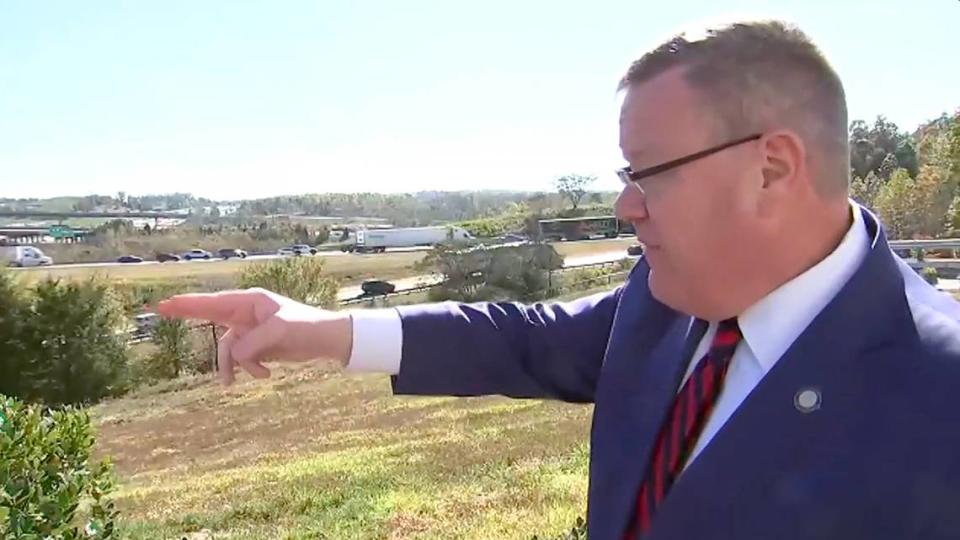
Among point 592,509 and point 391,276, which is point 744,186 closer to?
point 592,509

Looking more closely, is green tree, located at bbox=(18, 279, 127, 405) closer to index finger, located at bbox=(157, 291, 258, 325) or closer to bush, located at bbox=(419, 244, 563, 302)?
bush, located at bbox=(419, 244, 563, 302)

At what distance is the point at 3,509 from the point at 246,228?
93.7m

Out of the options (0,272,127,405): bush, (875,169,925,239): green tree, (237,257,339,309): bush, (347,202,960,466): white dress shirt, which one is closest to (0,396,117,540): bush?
(347,202,960,466): white dress shirt

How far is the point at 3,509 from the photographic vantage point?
11.3 feet

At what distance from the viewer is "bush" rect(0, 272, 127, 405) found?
29.0 meters

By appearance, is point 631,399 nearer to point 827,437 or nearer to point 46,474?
point 827,437

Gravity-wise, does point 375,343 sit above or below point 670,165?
below

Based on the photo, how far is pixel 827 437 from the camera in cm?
124

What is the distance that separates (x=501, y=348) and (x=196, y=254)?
285 ft

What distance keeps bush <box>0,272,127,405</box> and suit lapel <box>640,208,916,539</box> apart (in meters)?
29.9

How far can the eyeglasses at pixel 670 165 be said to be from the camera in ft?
4.55

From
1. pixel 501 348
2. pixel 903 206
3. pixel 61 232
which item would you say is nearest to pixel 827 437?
pixel 501 348

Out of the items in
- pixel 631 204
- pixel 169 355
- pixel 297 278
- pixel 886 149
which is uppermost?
pixel 886 149

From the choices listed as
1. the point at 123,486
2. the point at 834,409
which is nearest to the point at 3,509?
the point at 834,409
